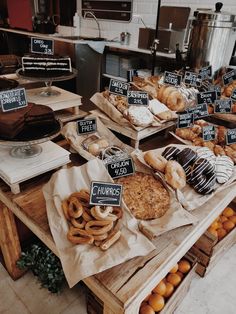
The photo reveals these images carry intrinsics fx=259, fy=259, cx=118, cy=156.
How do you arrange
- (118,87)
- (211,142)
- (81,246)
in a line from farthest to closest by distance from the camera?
(118,87) < (211,142) < (81,246)

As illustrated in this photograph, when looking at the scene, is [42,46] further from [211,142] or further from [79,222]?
[79,222]

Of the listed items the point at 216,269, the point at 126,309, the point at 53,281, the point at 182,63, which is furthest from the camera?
the point at 182,63

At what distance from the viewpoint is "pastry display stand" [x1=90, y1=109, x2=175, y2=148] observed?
168cm

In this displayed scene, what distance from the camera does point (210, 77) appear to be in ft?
7.89

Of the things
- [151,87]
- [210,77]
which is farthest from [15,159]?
[210,77]

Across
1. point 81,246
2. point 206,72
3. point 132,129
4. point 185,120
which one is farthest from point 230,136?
point 81,246

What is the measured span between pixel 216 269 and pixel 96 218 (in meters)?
1.42

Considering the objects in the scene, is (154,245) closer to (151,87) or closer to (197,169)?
(197,169)

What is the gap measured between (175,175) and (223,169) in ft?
1.11

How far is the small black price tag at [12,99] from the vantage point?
4.23 ft

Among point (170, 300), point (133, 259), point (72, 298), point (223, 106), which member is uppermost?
point (223, 106)

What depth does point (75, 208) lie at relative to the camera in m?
1.05

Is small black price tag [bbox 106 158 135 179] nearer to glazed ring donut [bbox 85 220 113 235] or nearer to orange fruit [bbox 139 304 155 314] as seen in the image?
glazed ring donut [bbox 85 220 113 235]

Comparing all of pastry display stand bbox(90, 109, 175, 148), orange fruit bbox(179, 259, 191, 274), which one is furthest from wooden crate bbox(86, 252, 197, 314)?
pastry display stand bbox(90, 109, 175, 148)
